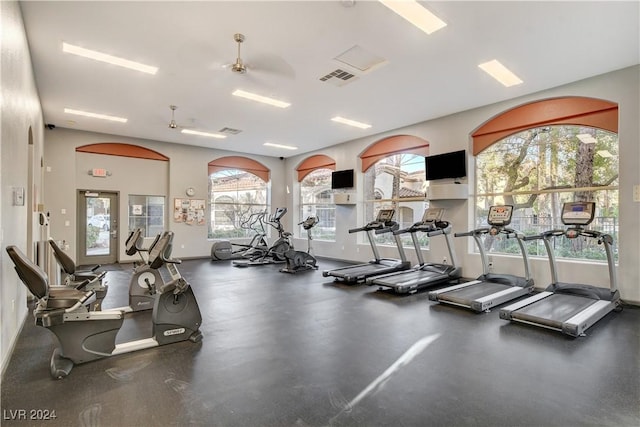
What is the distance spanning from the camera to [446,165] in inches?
273

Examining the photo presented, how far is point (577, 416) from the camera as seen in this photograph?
7.09ft

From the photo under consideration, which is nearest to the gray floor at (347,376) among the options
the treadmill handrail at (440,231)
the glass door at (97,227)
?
the treadmill handrail at (440,231)

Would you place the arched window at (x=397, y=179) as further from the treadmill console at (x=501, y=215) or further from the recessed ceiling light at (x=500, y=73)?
the recessed ceiling light at (x=500, y=73)

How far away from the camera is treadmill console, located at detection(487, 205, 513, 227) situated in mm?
5273

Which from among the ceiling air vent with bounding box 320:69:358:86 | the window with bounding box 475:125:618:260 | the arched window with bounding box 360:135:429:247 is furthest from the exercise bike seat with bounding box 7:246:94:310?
the arched window with bounding box 360:135:429:247

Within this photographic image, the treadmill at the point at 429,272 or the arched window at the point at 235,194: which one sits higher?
the arched window at the point at 235,194

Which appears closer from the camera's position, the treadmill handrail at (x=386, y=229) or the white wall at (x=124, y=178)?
the treadmill handrail at (x=386, y=229)

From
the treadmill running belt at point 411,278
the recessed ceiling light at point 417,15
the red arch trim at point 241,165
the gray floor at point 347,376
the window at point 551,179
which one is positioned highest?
the recessed ceiling light at point 417,15

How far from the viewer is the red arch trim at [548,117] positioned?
16.6ft

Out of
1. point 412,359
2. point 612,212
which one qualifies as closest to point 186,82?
point 412,359

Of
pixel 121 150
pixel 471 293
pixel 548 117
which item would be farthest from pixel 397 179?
pixel 121 150

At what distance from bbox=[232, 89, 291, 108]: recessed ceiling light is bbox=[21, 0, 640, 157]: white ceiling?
18 cm

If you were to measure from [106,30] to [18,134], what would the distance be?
5.05ft

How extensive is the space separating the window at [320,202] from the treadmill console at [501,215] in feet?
16.9
